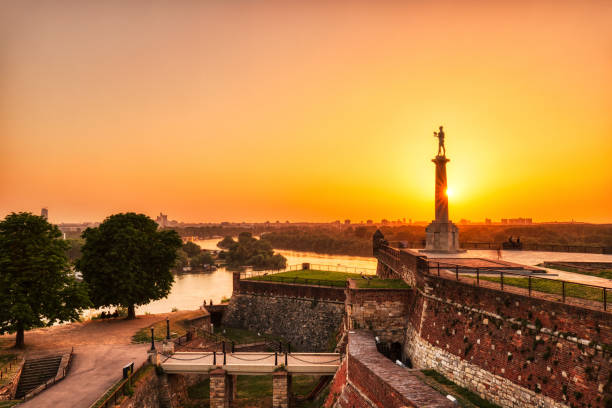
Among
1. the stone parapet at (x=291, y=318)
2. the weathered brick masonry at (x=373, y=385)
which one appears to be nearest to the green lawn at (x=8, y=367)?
the weathered brick masonry at (x=373, y=385)

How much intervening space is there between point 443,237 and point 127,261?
74.9ft

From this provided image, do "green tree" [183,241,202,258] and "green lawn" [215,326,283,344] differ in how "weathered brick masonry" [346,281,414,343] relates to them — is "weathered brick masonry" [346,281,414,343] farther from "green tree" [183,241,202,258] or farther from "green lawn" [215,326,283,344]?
"green tree" [183,241,202,258]

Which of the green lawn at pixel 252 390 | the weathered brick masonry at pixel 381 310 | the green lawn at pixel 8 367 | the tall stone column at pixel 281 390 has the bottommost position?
the green lawn at pixel 252 390

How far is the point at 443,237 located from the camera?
94.3 feet

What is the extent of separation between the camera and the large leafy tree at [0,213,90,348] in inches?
818

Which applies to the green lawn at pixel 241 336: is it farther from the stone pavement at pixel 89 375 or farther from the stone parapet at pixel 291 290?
the stone pavement at pixel 89 375

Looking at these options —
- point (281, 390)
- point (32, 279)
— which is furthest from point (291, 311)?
point (32, 279)

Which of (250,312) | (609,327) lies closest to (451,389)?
(609,327)

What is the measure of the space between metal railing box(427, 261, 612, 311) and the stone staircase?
18866mm

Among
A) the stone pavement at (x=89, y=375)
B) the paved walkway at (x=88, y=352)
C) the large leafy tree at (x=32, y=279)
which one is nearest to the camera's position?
the stone pavement at (x=89, y=375)

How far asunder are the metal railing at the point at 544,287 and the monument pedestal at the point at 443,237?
9966mm

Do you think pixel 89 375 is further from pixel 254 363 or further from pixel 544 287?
pixel 544 287

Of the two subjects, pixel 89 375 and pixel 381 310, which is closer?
pixel 89 375

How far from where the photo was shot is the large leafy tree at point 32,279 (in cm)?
2078
